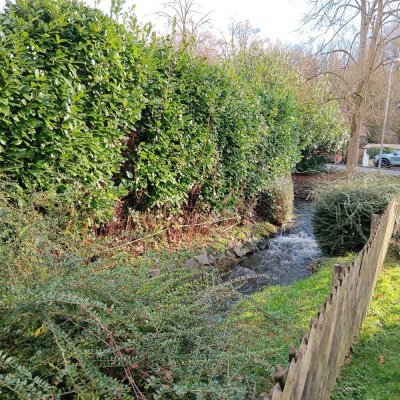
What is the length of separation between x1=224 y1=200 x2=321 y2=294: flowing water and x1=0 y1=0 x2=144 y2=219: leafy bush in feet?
9.00

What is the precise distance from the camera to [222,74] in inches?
297

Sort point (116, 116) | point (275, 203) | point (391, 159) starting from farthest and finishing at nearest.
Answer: point (391, 159) < point (275, 203) < point (116, 116)

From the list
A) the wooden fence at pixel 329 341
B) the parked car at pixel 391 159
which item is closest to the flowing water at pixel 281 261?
the wooden fence at pixel 329 341

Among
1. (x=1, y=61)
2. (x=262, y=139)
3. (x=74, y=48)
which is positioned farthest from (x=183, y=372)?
(x=262, y=139)

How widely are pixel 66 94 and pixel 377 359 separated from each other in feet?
13.8

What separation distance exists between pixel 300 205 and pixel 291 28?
907 cm

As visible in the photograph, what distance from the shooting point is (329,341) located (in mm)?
2338

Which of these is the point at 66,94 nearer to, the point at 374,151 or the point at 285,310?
the point at 285,310

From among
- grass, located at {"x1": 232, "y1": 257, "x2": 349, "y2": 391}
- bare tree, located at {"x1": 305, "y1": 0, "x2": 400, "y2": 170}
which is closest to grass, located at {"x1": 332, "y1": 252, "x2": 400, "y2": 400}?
grass, located at {"x1": 232, "y1": 257, "x2": 349, "y2": 391}

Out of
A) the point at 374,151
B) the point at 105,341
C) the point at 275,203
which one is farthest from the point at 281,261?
the point at 374,151

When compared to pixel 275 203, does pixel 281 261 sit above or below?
below

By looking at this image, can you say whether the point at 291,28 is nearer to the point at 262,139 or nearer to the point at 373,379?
the point at 262,139

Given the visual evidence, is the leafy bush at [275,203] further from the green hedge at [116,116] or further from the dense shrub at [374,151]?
the dense shrub at [374,151]

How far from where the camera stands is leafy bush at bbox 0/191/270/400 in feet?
5.01
